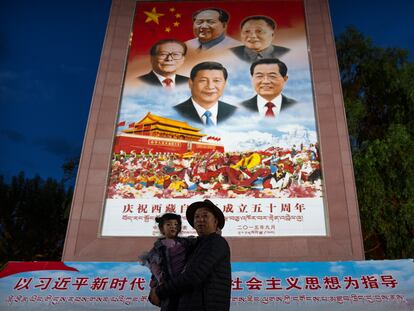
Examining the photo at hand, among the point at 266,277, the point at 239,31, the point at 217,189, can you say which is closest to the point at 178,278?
the point at 266,277

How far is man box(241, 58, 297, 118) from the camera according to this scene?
900 centimetres

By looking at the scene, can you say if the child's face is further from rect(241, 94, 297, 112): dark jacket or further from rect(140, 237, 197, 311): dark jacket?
rect(241, 94, 297, 112): dark jacket

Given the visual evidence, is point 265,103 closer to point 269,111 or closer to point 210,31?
point 269,111

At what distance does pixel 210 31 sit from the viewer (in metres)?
10.1

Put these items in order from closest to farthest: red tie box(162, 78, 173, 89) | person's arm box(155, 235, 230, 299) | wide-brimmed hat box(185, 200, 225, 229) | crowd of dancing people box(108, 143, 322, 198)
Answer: person's arm box(155, 235, 230, 299) → wide-brimmed hat box(185, 200, 225, 229) → crowd of dancing people box(108, 143, 322, 198) → red tie box(162, 78, 173, 89)

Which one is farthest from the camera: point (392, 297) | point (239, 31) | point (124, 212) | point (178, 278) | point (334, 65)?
point (239, 31)

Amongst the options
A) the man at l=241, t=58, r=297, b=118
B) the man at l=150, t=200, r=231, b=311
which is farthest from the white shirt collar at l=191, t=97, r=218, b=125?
the man at l=150, t=200, r=231, b=311

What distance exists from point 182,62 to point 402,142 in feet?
19.3

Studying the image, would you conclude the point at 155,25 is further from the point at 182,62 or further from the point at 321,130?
the point at 321,130

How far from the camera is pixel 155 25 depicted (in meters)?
10.3

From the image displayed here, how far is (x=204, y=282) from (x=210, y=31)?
29.4 feet

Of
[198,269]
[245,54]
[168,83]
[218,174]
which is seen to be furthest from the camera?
[245,54]

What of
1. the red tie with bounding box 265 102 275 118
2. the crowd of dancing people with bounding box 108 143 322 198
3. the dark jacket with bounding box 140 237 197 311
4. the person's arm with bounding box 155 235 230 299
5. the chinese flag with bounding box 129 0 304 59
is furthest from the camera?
the chinese flag with bounding box 129 0 304 59

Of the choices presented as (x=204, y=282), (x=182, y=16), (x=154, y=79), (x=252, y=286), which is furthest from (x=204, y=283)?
(x=182, y=16)
